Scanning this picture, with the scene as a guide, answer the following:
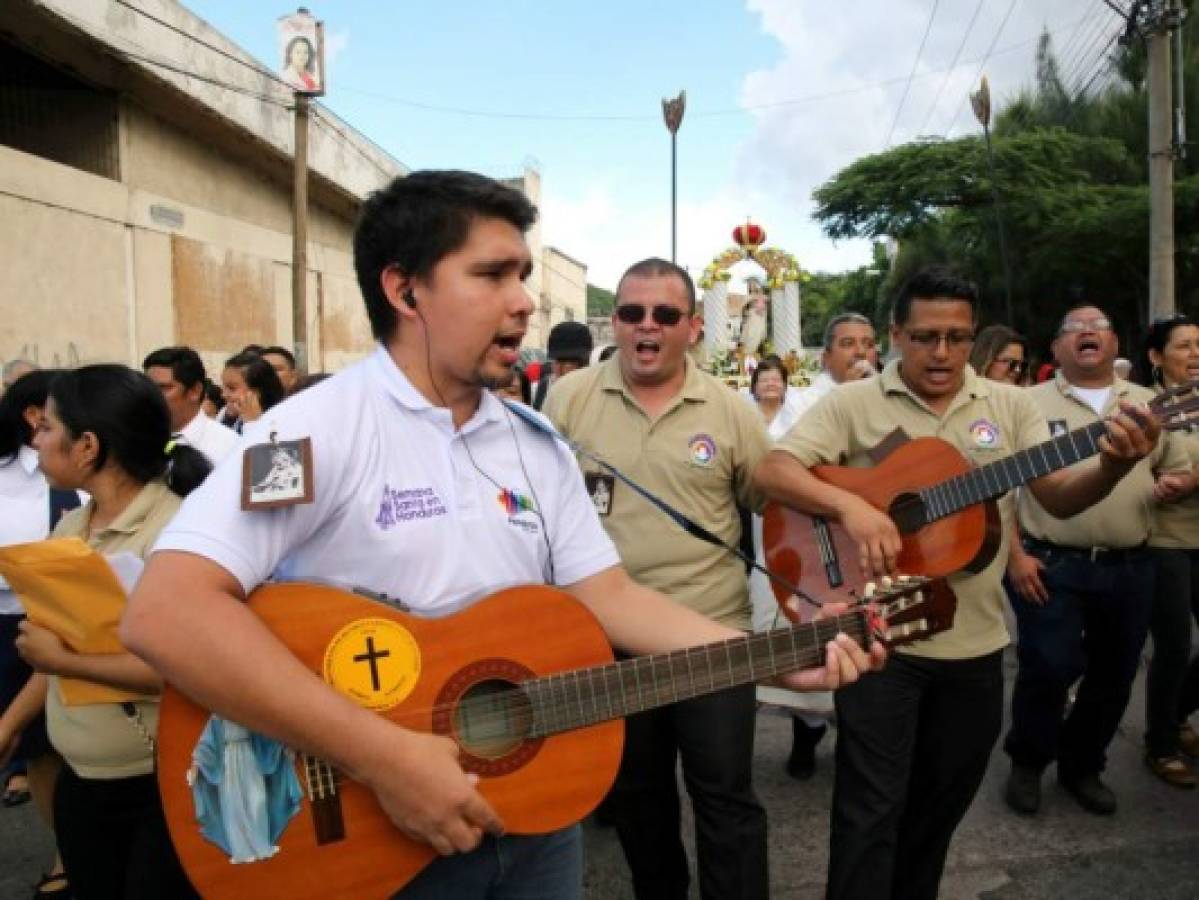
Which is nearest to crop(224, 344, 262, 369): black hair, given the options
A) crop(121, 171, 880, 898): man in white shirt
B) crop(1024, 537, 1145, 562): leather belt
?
crop(121, 171, 880, 898): man in white shirt

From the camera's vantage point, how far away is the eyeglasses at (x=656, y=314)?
3.41 m

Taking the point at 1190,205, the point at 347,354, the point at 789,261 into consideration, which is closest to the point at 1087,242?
the point at 1190,205

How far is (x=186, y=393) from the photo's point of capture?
501cm

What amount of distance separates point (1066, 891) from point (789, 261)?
9.53 m

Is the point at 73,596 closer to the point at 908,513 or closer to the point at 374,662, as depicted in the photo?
the point at 374,662

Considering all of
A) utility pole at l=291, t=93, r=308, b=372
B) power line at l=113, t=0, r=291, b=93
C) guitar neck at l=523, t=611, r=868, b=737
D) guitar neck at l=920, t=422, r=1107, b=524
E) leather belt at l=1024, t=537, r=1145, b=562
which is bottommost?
leather belt at l=1024, t=537, r=1145, b=562

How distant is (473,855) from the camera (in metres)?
1.79

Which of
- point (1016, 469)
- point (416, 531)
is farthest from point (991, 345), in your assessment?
point (416, 531)

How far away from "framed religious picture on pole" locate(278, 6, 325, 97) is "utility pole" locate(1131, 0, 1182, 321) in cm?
1277

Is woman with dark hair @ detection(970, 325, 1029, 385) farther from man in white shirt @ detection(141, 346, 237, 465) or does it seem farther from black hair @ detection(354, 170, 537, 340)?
black hair @ detection(354, 170, 537, 340)

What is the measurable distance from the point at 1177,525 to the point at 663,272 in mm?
2793

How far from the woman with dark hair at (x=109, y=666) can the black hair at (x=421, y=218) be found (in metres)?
1.22

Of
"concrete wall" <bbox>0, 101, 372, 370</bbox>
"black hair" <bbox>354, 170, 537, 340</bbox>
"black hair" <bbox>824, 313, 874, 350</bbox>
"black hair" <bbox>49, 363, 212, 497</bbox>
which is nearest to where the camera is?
"black hair" <bbox>354, 170, 537, 340</bbox>

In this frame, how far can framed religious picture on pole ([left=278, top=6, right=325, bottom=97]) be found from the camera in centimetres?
1547
